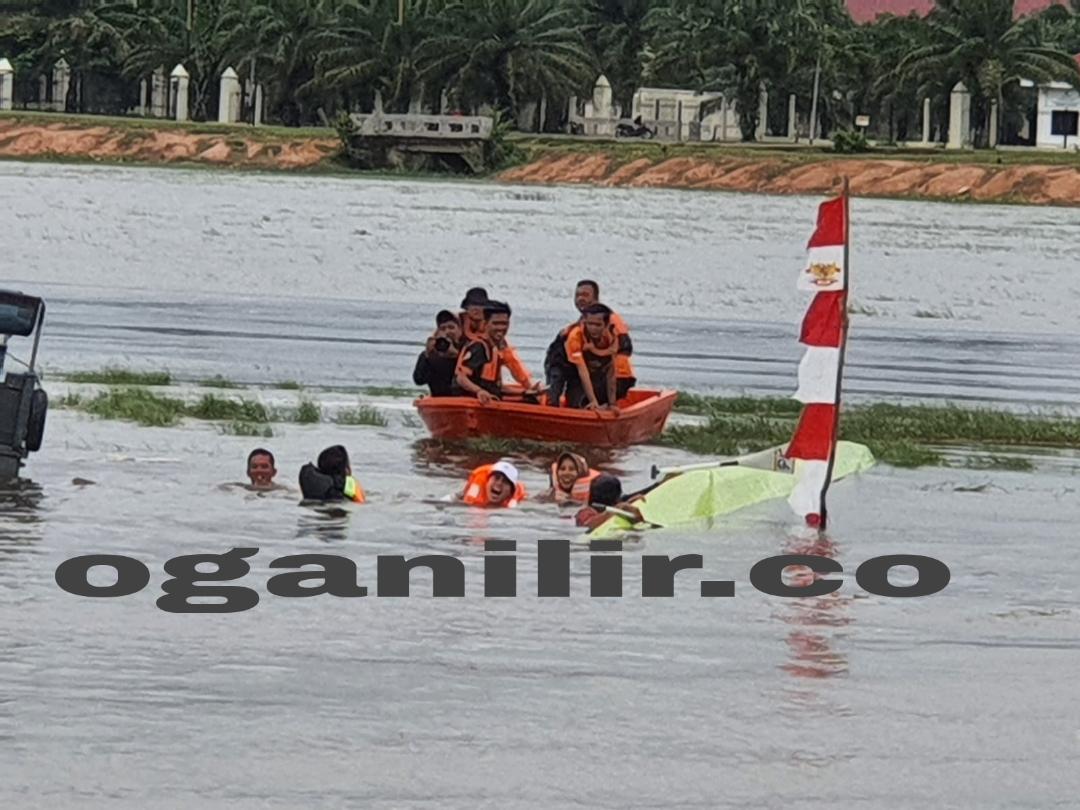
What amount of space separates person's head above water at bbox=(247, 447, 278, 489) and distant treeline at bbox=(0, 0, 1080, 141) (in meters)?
82.4

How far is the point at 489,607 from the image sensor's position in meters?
15.4

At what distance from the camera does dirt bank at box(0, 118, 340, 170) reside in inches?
4230

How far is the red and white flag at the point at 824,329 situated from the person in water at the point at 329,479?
333 cm

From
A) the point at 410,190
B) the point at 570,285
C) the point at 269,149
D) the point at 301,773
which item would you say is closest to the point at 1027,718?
the point at 301,773

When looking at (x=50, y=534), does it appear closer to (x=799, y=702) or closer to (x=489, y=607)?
(x=489, y=607)

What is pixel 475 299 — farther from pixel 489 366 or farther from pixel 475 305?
pixel 489 366

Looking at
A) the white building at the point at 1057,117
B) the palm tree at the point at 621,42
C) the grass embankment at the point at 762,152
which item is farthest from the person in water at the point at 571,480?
the palm tree at the point at 621,42

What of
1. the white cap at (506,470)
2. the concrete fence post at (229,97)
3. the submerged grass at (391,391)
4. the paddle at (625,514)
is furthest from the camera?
the concrete fence post at (229,97)

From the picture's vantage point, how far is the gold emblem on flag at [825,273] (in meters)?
16.6

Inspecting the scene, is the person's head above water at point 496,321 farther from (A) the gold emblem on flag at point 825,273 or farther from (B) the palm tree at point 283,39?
(B) the palm tree at point 283,39

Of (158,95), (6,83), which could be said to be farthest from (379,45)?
(6,83)

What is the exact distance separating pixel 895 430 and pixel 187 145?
86471 millimetres

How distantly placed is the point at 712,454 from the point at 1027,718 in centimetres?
967

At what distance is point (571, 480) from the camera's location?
1900cm
